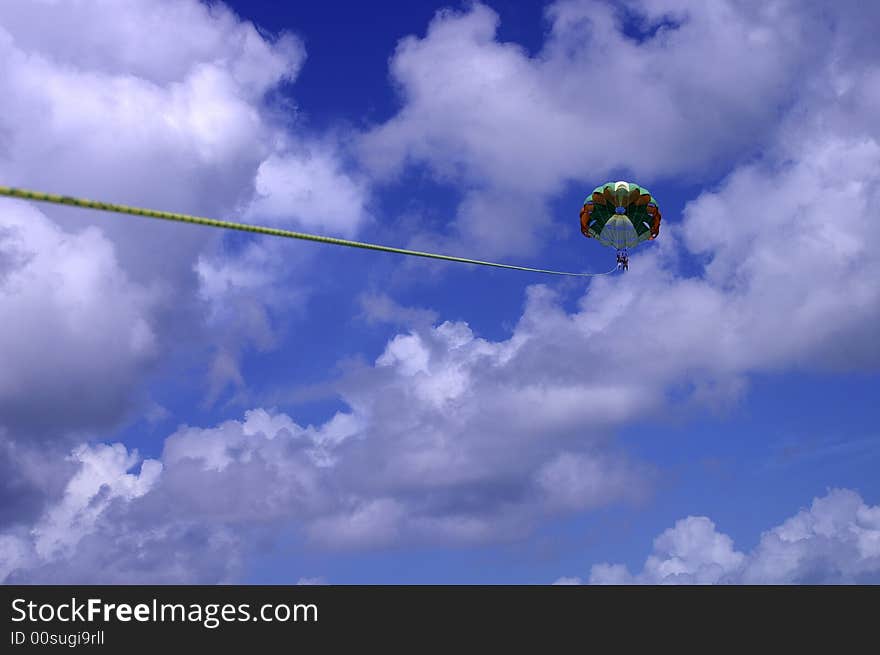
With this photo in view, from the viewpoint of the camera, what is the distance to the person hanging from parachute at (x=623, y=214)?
111 meters

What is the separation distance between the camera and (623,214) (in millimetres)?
112688

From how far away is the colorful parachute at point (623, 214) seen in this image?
111 meters

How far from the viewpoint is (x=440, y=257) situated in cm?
3947

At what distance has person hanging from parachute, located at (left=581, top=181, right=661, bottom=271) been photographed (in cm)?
11062

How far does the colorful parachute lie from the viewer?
11062 cm

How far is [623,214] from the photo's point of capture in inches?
4437

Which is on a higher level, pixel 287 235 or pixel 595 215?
pixel 595 215
